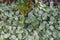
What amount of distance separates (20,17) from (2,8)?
390 millimetres

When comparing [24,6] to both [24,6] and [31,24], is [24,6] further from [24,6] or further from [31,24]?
[31,24]

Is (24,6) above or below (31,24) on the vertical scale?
above

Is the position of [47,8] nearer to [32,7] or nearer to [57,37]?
[32,7]

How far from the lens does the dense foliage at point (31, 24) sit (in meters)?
2.44

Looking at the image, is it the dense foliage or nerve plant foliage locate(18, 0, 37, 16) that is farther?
nerve plant foliage locate(18, 0, 37, 16)

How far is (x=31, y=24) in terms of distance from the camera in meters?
2.58

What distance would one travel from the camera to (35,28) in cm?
253

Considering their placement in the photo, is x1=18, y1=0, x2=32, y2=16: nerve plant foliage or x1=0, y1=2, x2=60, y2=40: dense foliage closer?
x1=0, y1=2, x2=60, y2=40: dense foliage

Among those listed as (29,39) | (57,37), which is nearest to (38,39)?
(29,39)

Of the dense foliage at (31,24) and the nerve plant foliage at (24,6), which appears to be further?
the nerve plant foliage at (24,6)

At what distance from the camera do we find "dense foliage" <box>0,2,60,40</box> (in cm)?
244

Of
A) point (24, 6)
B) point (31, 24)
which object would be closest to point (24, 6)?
point (24, 6)

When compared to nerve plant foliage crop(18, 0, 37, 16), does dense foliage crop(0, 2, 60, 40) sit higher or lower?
lower

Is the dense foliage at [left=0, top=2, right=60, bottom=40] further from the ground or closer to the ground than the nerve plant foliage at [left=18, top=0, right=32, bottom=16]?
closer to the ground
